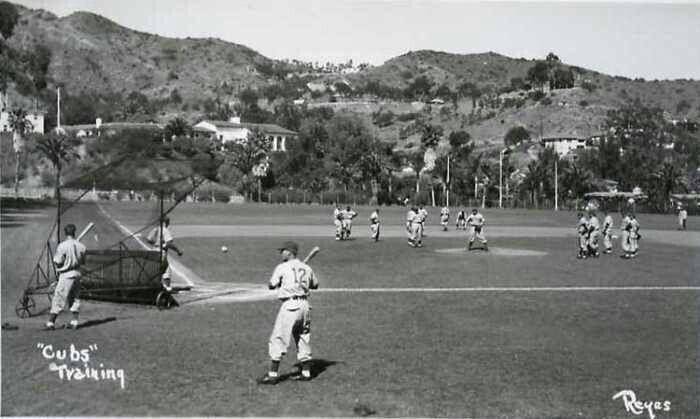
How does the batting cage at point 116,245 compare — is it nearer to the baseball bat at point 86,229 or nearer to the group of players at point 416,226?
the baseball bat at point 86,229

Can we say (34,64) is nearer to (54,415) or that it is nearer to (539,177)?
(54,415)

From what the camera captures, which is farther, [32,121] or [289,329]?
[32,121]

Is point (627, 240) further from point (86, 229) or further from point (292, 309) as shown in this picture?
point (292, 309)

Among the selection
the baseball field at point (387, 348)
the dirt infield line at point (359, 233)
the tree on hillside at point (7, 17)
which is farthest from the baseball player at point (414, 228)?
the tree on hillside at point (7, 17)

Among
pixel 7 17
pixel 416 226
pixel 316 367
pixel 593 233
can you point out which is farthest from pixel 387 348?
pixel 7 17

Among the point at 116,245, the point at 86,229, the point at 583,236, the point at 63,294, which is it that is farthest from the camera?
the point at 583,236

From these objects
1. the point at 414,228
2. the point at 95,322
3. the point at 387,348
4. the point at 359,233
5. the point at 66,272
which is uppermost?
the point at 66,272
